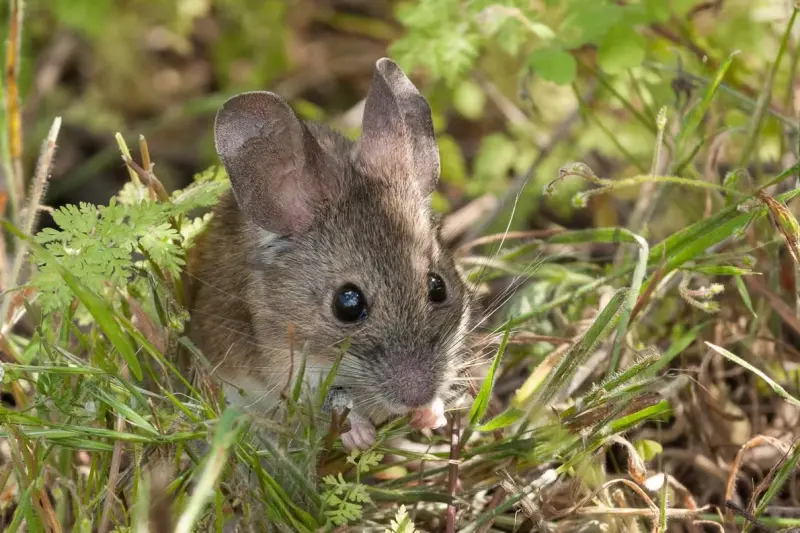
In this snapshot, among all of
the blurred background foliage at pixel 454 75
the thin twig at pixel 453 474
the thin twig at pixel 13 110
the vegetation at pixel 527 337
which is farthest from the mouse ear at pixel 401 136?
the thin twig at pixel 13 110

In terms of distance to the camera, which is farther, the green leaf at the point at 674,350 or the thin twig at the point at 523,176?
the thin twig at the point at 523,176

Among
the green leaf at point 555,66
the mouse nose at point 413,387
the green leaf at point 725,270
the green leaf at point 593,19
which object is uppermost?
the green leaf at point 593,19

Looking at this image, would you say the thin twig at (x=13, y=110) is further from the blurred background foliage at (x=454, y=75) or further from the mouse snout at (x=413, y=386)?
the mouse snout at (x=413, y=386)

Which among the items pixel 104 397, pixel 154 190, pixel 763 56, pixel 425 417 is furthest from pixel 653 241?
pixel 104 397

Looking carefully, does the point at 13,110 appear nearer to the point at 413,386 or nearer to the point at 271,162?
the point at 271,162

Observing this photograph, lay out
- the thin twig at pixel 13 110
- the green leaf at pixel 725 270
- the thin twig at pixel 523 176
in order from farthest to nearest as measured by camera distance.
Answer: the thin twig at pixel 523 176 → the thin twig at pixel 13 110 → the green leaf at pixel 725 270

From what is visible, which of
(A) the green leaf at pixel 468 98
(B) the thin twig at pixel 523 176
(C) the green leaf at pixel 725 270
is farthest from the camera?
(A) the green leaf at pixel 468 98

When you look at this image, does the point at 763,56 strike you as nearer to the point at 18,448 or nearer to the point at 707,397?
the point at 707,397
